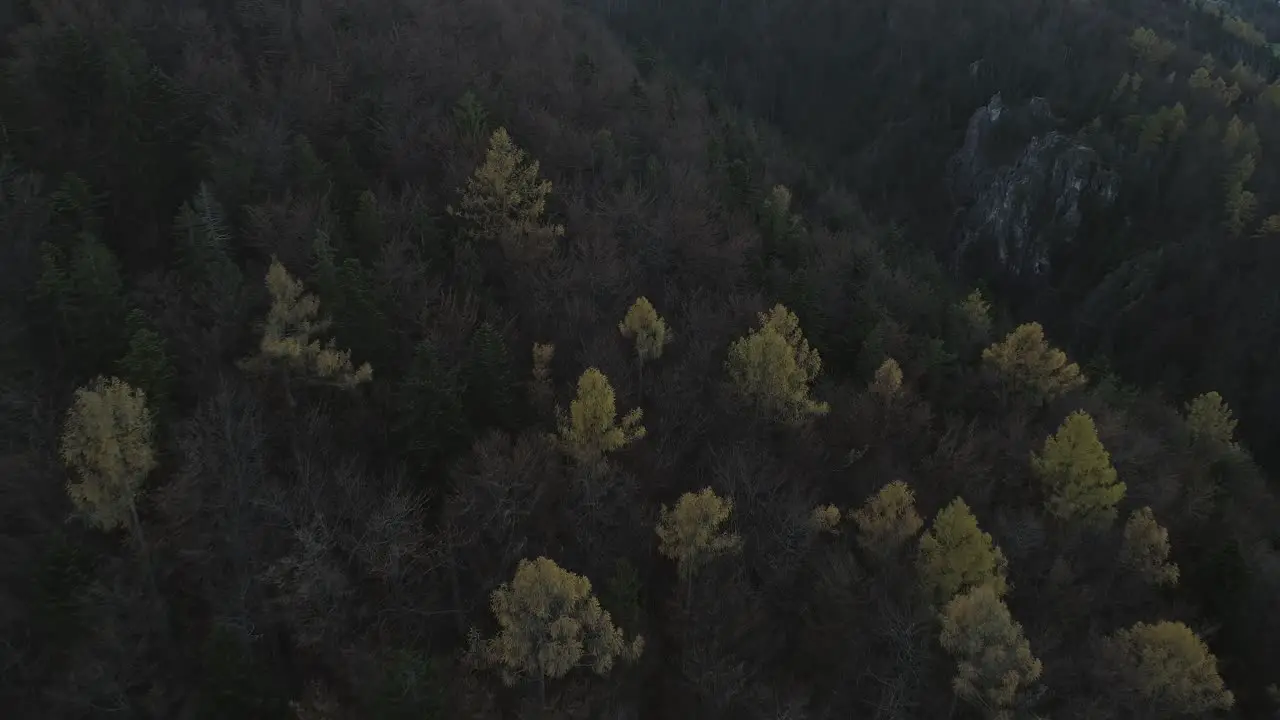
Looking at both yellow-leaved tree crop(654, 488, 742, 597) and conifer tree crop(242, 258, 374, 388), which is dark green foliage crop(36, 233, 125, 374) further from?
yellow-leaved tree crop(654, 488, 742, 597)

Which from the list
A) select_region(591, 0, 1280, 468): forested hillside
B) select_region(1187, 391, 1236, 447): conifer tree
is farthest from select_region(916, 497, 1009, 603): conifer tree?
select_region(591, 0, 1280, 468): forested hillside

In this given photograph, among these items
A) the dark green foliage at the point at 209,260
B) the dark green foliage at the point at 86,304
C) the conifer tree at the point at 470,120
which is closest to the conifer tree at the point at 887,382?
the conifer tree at the point at 470,120

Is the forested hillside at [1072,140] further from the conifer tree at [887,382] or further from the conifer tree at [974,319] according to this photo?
the conifer tree at [887,382]

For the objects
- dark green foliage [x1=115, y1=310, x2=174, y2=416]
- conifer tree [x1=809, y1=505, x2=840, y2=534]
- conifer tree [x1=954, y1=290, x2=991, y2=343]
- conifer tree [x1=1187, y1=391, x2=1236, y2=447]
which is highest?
dark green foliage [x1=115, y1=310, x2=174, y2=416]

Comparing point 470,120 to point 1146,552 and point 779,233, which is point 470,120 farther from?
point 1146,552

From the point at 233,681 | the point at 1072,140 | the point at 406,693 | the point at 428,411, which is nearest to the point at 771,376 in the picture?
the point at 428,411

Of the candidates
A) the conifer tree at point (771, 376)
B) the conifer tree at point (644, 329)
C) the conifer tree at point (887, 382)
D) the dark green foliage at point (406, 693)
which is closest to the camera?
the dark green foliage at point (406, 693)
